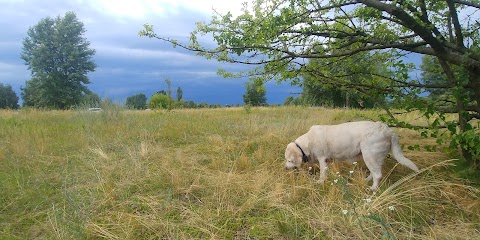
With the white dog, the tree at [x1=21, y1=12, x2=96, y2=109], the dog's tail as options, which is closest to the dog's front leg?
the white dog

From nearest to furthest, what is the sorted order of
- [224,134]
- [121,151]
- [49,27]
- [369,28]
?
1. [369,28]
2. [121,151]
3. [224,134]
4. [49,27]

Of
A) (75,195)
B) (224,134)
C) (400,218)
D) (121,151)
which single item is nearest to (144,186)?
(75,195)

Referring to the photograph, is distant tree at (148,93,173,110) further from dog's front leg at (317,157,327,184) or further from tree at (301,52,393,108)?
dog's front leg at (317,157,327,184)

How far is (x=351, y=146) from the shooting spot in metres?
4.75

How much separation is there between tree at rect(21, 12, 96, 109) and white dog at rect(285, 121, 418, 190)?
38454 millimetres

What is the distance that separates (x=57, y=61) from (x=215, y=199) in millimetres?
42070

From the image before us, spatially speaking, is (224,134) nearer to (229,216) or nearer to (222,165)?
(222,165)

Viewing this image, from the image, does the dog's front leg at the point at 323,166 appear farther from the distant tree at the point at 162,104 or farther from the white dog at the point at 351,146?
the distant tree at the point at 162,104

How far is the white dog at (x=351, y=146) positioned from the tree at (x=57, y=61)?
38.5 metres

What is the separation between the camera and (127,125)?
9.30 m

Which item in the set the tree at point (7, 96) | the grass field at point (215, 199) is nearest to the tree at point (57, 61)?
the tree at point (7, 96)

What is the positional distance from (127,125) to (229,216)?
6520 mm

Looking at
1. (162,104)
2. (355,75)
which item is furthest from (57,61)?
(355,75)

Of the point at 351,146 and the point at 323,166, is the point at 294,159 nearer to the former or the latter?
the point at 323,166
